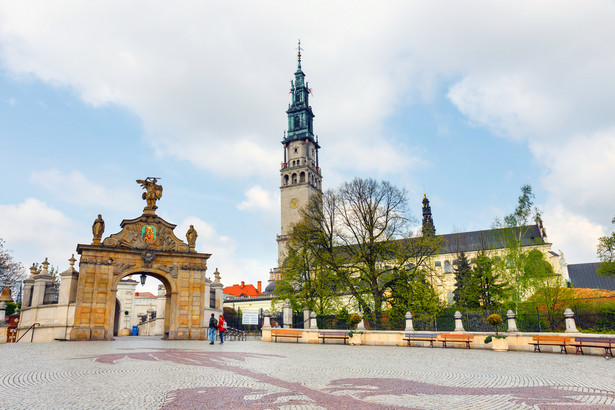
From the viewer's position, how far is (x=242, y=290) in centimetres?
10250

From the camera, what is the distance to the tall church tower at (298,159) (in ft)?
309

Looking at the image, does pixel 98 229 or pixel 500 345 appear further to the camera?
pixel 98 229

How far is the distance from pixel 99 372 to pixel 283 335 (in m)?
18.0

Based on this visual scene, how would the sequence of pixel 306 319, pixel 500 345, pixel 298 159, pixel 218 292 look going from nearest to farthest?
1. pixel 500 345
2. pixel 306 319
3. pixel 218 292
4. pixel 298 159

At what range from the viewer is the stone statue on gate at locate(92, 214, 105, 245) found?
2675 centimetres

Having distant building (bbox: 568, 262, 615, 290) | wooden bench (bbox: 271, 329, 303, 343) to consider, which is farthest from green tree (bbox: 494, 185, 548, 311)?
distant building (bbox: 568, 262, 615, 290)

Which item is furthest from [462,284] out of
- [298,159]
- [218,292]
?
[298,159]

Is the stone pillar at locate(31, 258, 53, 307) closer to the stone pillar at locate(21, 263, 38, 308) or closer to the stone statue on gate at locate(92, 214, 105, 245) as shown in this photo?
the stone pillar at locate(21, 263, 38, 308)

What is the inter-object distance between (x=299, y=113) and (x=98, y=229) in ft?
266

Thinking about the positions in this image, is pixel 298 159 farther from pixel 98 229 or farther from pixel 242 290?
pixel 98 229

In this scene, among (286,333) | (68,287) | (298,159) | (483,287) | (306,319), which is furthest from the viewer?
(298,159)

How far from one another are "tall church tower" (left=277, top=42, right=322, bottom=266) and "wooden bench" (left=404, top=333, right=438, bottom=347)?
220ft

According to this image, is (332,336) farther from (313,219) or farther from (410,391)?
(410,391)

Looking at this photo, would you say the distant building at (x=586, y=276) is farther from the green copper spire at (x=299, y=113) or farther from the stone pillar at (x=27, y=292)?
the stone pillar at (x=27, y=292)
